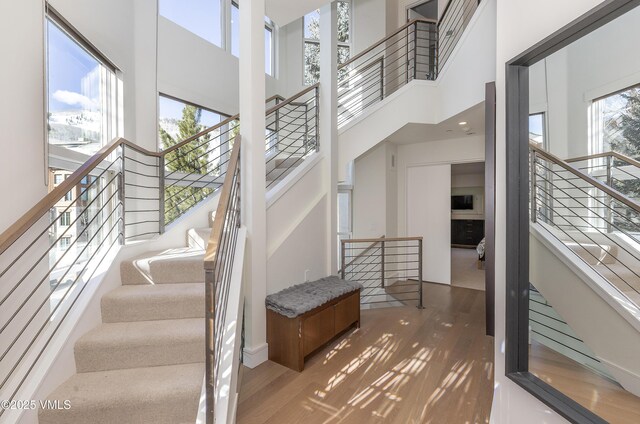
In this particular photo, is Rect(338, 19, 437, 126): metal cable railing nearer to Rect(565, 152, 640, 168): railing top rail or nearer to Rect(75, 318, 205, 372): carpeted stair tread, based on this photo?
Rect(565, 152, 640, 168): railing top rail

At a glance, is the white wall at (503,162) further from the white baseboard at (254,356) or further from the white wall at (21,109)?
the white wall at (21,109)

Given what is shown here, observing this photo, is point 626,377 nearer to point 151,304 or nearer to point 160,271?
point 151,304

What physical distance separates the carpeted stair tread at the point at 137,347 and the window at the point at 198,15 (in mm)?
3864

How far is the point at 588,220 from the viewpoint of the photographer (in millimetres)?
1295

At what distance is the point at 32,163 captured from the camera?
1.64 metres

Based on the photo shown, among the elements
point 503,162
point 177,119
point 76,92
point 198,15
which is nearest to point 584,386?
point 503,162

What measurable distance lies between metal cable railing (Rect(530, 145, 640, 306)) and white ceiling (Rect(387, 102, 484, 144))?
2001 millimetres

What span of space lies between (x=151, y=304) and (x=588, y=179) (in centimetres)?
258

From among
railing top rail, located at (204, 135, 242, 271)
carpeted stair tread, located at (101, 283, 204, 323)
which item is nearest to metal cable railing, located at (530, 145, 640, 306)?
railing top rail, located at (204, 135, 242, 271)

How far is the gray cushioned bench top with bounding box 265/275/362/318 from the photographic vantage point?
2391mm

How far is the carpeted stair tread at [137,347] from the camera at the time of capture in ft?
5.45

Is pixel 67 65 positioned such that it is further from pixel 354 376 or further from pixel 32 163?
pixel 354 376

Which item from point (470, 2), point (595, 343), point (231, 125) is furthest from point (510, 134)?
point (470, 2)

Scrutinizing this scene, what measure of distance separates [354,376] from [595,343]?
1.59m
